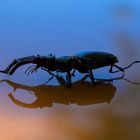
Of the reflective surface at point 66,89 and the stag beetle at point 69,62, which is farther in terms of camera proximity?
the stag beetle at point 69,62

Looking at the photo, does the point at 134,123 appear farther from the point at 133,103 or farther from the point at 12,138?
the point at 12,138

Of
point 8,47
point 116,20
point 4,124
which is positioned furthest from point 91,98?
point 116,20

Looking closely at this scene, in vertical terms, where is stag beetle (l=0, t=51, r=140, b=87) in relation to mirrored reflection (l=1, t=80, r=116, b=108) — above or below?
above

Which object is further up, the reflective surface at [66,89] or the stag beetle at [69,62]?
the stag beetle at [69,62]

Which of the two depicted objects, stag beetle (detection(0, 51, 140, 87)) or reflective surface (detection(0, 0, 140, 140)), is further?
stag beetle (detection(0, 51, 140, 87))

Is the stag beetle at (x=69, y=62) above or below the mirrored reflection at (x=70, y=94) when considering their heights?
above

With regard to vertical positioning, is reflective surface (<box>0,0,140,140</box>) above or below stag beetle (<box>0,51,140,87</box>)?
below
